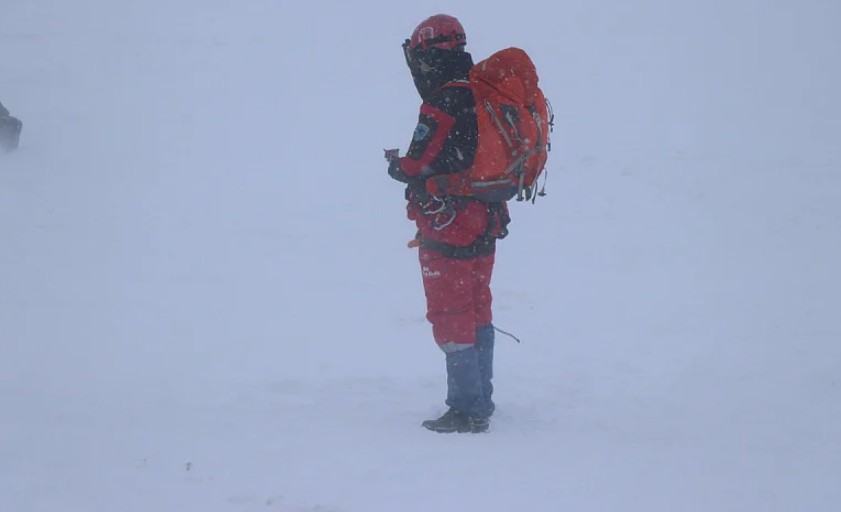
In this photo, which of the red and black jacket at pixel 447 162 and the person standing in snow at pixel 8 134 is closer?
the red and black jacket at pixel 447 162

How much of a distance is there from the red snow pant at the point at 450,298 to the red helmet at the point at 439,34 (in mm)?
1026

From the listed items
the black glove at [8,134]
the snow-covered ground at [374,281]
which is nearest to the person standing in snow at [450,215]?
the snow-covered ground at [374,281]

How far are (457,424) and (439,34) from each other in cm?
200

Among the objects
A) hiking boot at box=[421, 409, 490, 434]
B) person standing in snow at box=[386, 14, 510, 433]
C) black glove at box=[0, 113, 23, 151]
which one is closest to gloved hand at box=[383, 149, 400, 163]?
person standing in snow at box=[386, 14, 510, 433]

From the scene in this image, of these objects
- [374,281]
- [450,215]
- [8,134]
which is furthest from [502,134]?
[8,134]

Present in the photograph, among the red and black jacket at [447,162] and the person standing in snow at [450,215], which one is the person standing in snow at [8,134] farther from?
the red and black jacket at [447,162]

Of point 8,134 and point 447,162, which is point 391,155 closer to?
point 447,162

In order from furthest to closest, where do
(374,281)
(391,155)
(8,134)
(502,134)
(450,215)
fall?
(8,134)
(374,281)
(391,155)
(450,215)
(502,134)

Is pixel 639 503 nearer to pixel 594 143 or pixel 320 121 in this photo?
pixel 594 143

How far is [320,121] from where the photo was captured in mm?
13102

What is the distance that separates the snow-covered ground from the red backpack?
4.21 ft

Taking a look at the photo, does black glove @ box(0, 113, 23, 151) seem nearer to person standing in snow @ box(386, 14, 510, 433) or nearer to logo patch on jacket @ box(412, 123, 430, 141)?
person standing in snow @ box(386, 14, 510, 433)

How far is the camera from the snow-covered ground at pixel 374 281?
390 cm

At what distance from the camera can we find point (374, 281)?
774cm
